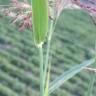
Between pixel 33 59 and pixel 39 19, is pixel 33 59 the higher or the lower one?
the lower one

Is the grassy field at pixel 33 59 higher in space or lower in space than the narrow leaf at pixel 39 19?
lower

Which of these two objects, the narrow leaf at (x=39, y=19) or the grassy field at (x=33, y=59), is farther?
the grassy field at (x=33, y=59)

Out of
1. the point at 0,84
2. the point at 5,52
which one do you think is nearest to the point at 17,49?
the point at 5,52

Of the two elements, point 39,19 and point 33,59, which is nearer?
point 39,19
